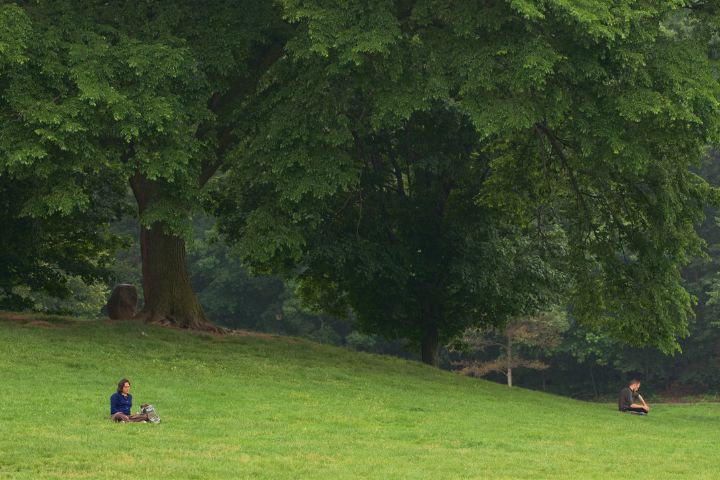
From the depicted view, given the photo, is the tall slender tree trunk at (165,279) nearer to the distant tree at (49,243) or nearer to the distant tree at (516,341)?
the distant tree at (49,243)

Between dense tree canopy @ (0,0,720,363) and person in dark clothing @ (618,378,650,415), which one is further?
person in dark clothing @ (618,378,650,415)

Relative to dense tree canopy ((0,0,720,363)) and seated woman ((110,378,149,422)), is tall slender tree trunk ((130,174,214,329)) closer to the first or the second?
dense tree canopy ((0,0,720,363))

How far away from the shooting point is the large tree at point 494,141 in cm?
2448

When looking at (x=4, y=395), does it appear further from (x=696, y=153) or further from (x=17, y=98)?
(x=696, y=153)

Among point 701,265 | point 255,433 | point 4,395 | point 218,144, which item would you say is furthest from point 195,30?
point 701,265

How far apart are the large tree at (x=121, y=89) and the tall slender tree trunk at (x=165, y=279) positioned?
318cm

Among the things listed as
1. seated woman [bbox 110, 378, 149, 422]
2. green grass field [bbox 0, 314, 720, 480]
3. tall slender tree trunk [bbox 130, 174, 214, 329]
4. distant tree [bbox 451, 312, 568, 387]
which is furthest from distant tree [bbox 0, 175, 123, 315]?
distant tree [bbox 451, 312, 568, 387]

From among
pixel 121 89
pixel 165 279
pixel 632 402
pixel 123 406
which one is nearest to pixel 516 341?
pixel 165 279

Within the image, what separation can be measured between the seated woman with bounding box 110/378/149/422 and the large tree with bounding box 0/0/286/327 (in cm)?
705

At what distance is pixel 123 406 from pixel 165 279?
13.0 m

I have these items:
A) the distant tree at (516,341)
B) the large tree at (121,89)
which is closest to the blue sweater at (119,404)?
the large tree at (121,89)

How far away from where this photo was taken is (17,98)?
24953mm

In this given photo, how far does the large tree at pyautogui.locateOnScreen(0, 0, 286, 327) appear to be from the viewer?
24.8 m

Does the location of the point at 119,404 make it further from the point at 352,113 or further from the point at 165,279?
the point at 165,279
